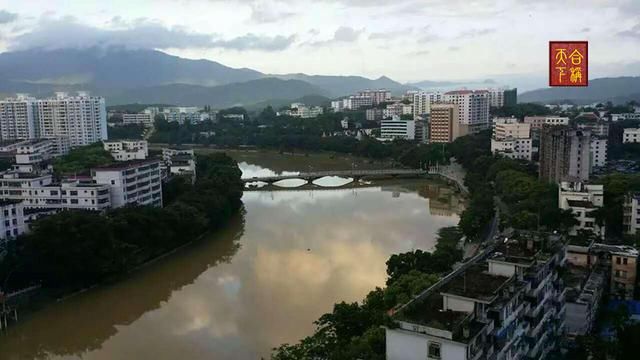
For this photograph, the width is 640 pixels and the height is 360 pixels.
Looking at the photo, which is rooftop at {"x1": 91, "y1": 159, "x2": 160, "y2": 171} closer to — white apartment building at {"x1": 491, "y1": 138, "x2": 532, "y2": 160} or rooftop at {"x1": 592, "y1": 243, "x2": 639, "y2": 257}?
rooftop at {"x1": 592, "y1": 243, "x2": 639, "y2": 257}

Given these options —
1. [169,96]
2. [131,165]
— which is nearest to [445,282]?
[131,165]

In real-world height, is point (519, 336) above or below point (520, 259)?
below

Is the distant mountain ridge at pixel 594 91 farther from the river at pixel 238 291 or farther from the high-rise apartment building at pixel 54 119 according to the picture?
the river at pixel 238 291

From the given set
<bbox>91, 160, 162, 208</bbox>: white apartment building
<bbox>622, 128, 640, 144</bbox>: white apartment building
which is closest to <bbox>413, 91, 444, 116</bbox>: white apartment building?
<bbox>622, 128, 640, 144</bbox>: white apartment building

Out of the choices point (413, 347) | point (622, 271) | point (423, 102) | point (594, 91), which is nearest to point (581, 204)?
point (622, 271)

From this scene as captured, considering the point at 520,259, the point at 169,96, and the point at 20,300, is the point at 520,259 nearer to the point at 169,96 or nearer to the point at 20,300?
the point at 20,300

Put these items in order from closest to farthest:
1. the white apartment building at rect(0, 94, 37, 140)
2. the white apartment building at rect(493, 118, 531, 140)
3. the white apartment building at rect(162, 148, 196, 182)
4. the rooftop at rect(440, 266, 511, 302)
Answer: the rooftop at rect(440, 266, 511, 302) → the white apartment building at rect(162, 148, 196, 182) → the white apartment building at rect(493, 118, 531, 140) → the white apartment building at rect(0, 94, 37, 140)

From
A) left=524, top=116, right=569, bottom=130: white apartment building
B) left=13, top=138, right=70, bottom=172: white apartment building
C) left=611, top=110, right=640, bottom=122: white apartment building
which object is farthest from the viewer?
left=611, top=110, right=640, bottom=122: white apartment building
